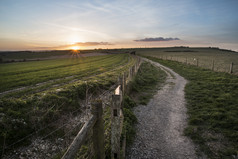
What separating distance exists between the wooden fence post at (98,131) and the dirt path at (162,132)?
5.57ft

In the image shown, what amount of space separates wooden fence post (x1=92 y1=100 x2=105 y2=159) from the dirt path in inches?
66.8

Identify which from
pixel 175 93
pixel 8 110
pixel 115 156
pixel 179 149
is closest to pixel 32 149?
pixel 8 110

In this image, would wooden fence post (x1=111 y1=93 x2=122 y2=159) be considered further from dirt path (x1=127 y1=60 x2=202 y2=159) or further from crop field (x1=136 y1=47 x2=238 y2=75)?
crop field (x1=136 y1=47 x2=238 y2=75)

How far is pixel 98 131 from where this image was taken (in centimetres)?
293

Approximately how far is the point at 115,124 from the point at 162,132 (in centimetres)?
303

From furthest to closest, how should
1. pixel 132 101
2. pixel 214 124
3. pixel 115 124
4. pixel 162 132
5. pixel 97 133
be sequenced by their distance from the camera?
pixel 132 101, pixel 214 124, pixel 162 132, pixel 115 124, pixel 97 133

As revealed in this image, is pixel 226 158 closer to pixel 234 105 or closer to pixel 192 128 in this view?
pixel 192 128

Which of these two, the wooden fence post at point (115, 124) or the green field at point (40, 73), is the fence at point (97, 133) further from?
the green field at point (40, 73)

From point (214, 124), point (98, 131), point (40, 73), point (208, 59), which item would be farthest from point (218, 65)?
point (40, 73)

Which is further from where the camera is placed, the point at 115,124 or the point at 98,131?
the point at 115,124

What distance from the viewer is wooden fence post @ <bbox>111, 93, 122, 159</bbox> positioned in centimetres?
345

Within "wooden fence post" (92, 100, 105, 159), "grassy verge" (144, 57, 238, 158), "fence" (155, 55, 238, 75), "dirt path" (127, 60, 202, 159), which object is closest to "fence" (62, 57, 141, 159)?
"wooden fence post" (92, 100, 105, 159)

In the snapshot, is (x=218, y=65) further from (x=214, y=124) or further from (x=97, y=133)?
(x=97, y=133)

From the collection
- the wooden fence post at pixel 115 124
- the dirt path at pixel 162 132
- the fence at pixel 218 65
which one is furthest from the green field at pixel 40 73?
the fence at pixel 218 65
